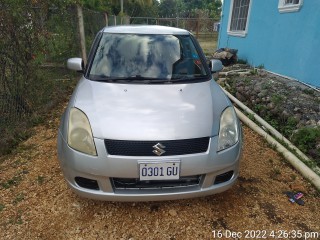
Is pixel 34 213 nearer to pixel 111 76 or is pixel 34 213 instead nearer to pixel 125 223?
pixel 125 223

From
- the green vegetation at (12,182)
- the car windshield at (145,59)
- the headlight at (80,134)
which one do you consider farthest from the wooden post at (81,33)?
the headlight at (80,134)

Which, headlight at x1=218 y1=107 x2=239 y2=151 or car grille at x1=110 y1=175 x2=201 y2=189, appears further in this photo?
headlight at x1=218 y1=107 x2=239 y2=151

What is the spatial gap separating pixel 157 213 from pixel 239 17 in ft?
28.1

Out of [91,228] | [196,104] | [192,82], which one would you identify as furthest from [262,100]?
[91,228]

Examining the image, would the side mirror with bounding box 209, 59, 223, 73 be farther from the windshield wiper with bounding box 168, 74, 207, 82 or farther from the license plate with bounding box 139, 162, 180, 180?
the license plate with bounding box 139, 162, 180, 180

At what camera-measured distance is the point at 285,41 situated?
6414 mm

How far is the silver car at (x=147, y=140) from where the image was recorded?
203 cm

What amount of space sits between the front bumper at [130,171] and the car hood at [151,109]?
0.16m

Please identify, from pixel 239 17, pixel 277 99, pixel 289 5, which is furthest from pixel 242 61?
pixel 277 99

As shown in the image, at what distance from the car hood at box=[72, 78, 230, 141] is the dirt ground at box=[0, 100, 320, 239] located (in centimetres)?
80

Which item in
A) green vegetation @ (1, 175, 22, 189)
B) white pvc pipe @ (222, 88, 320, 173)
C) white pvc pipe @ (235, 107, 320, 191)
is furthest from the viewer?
white pvc pipe @ (222, 88, 320, 173)

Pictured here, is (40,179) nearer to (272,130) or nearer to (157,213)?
(157,213)

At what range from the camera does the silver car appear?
6.66ft

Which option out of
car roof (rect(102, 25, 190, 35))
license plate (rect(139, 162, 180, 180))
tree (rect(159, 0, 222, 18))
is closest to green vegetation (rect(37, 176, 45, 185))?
license plate (rect(139, 162, 180, 180))
